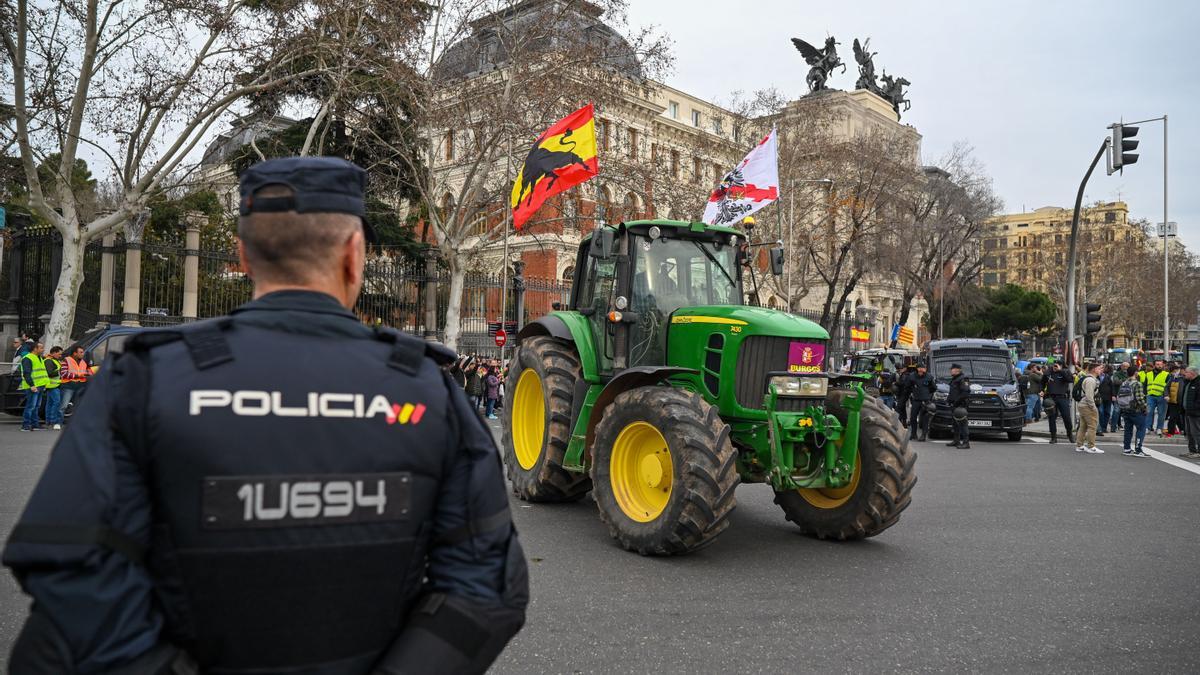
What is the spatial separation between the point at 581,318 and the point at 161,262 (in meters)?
19.8

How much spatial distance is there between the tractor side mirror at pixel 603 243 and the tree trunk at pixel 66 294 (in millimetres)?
16488

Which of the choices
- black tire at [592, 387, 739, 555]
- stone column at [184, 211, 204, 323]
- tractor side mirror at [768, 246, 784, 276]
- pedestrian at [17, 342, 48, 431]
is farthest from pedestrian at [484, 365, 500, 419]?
black tire at [592, 387, 739, 555]

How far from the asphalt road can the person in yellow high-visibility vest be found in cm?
1215

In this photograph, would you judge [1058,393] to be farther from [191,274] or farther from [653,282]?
[191,274]

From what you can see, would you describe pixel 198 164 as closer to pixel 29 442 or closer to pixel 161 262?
pixel 161 262

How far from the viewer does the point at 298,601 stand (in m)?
1.71

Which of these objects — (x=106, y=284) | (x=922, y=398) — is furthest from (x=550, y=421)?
(x=106, y=284)

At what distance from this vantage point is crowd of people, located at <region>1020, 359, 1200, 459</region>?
52.2 feet

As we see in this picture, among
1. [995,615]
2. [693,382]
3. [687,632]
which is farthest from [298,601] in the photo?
[693,382]

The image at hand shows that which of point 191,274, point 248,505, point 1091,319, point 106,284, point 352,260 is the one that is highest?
point 191,274

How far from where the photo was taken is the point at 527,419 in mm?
9547

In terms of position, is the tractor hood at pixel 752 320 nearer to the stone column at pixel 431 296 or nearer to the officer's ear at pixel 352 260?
the officer's ear at pixel 352 260

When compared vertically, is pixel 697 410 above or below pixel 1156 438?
above

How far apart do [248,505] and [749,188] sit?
47.7 ft
